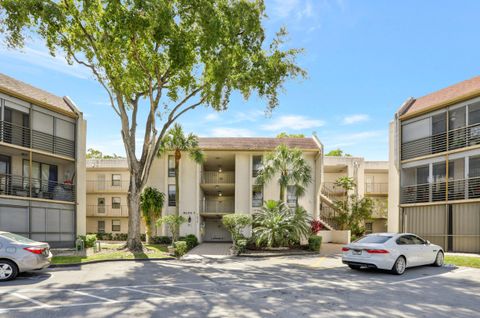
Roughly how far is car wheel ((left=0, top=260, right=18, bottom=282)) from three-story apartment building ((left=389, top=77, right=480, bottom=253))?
21.1 meters

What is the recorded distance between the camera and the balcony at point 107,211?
3403cm

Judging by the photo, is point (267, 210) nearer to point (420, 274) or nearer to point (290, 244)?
point (290, 244)

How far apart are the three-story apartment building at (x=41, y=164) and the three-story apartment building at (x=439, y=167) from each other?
21.0 meters

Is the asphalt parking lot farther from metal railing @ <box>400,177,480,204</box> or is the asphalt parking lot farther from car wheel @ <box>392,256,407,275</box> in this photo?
metal railing @ <box>400,177,480,204</box>

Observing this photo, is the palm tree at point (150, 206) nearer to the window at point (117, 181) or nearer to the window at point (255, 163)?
the window at point (255, 163)

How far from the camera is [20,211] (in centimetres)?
1870

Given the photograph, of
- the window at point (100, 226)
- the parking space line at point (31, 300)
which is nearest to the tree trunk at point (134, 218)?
the parking space line at point (31, 300)

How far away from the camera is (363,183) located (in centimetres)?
3130

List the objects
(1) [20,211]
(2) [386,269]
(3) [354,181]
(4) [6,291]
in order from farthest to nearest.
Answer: (3) [354,181], (1) [20,211], (2) [386,269], (4) [6,291]

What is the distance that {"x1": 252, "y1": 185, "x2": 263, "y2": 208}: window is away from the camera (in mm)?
28406

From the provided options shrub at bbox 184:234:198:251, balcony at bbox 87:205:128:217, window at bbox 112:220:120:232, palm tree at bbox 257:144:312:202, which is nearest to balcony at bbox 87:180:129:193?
balcony at bbox 87:205:128:217

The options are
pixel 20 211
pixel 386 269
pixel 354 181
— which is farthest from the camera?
pixel 354 181

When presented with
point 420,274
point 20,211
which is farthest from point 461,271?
point 20,211

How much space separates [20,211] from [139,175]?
663cm
